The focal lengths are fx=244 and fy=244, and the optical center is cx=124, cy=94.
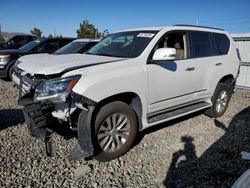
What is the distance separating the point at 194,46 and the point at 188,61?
0.45 m

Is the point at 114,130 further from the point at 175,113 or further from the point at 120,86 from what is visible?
the point at 175,113

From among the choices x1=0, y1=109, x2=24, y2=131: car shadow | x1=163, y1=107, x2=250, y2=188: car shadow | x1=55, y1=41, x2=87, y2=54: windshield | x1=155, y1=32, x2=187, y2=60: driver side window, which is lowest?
x1=163, y1=107, x2=250, y2=188: car shadow

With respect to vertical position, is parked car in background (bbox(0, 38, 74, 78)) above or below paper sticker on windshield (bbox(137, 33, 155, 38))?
below

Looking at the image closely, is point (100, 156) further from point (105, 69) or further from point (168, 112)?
point (168, 112)

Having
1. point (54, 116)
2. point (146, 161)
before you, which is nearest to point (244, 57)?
point (146, 161)

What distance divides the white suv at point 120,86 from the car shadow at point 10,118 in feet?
2.91

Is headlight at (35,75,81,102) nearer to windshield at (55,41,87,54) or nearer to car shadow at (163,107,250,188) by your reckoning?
car shadow at (163,107,250,188)

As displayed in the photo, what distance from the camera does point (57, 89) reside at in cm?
306

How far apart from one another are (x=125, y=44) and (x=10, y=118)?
2.87 meters

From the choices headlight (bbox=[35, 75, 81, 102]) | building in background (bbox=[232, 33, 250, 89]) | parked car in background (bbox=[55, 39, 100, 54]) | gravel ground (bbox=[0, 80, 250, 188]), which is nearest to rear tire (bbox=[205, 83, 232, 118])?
gravel ground (bbox=[0, 80, 250, 188])

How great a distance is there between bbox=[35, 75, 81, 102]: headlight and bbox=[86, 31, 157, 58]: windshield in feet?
3.95

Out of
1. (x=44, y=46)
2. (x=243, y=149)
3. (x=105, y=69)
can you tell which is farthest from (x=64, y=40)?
(x=243, y=149)

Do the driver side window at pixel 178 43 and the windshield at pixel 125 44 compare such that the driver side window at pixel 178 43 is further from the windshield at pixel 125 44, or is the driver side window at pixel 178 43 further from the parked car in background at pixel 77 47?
the parked car in background at pixel 77 47

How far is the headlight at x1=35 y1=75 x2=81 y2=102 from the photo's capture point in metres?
3.03
